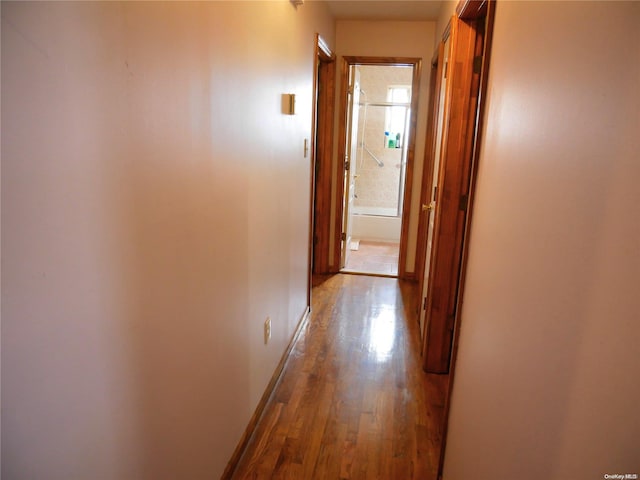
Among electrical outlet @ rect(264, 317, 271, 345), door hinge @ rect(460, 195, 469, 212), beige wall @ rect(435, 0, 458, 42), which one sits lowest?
electrical outlet @ rect(264, 317, 271, 345)

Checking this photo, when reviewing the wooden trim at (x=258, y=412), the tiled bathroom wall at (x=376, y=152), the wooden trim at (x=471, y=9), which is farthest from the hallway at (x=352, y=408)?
the tiled bathroom wall at (x=376, y=152)

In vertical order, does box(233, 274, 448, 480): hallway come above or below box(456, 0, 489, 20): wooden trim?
below

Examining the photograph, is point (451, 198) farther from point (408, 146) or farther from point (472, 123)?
point (408, 146)

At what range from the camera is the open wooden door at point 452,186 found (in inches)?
86.0

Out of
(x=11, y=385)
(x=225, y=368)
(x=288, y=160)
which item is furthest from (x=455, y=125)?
(x=11, y=385)

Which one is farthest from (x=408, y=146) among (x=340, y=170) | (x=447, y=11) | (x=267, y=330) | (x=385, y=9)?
(x=267, y=330)

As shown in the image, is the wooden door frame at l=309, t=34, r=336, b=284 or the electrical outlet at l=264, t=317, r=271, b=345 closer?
the electrical outlet at l=264, t=317, r=271, b=345

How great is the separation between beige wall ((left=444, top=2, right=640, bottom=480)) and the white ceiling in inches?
97.5

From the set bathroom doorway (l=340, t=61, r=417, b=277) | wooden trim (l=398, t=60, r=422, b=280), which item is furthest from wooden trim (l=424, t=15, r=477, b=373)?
bathroom doorway (l=340, t=61, r=417, b=277)

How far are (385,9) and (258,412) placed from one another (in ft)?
10.7

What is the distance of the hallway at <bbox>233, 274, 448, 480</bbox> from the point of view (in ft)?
6.06

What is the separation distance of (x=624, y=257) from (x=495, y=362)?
1.96 ft

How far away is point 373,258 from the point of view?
16.8ft

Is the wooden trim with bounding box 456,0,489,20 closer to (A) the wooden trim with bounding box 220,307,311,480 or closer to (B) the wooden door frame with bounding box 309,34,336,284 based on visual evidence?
(B) the wooden door frame with bounding box 309,34,336,284
